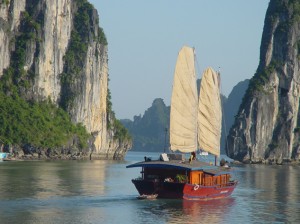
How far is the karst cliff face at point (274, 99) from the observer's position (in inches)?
6540

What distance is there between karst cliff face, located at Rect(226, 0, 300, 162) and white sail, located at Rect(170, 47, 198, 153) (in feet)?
358

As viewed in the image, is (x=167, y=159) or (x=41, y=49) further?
(x=41, y=49)

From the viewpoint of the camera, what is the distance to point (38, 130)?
139m

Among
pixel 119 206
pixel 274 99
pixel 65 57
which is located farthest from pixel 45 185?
pixel 274 99

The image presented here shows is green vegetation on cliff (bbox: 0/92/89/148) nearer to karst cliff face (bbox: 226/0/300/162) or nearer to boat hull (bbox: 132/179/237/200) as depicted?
karst cliff face (bbox: 226/0/300/162)

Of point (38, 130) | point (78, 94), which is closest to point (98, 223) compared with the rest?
point (38, 130)

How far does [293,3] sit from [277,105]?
22.9 metres

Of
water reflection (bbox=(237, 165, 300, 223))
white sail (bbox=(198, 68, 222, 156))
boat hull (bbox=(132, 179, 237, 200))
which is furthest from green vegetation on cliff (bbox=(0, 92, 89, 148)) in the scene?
boat hull (bbox=(132, 179, 237, 200))

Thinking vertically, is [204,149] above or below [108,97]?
below

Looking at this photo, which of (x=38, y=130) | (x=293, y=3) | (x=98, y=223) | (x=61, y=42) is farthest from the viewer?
(x=293, y=3)

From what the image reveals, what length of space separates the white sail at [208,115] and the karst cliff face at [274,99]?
107 metres

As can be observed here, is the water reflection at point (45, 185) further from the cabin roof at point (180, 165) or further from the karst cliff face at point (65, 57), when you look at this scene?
the karst cliff face at point (65, 57)

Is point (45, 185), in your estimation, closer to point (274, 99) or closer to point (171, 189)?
point (171, 189)

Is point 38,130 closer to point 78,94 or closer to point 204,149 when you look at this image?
point 78,94
